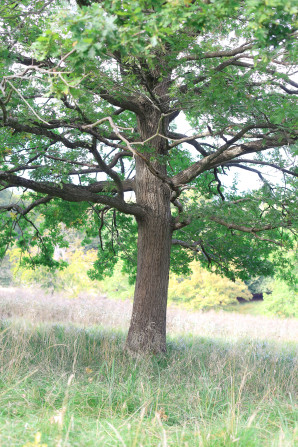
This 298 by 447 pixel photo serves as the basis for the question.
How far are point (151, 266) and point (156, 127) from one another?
2.72 m

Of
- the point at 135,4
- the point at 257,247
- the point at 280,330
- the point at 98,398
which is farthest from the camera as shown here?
the point at 280,330

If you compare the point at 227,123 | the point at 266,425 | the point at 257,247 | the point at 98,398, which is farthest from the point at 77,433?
the point at 257,247

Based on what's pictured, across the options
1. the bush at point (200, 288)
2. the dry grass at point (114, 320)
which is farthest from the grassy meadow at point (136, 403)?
the bush at point (200, 288)

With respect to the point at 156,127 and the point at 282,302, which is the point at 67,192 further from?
the point at 282,302

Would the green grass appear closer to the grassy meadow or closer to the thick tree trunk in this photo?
the grassy meadow

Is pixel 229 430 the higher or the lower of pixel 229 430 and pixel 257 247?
the lower

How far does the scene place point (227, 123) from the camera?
6574 millimetres

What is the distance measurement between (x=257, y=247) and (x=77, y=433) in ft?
24.6

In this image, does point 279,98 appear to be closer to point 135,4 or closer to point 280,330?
point 135,4

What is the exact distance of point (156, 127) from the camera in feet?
27.6

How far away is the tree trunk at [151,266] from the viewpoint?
8.09m

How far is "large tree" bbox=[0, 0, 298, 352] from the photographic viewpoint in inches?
214

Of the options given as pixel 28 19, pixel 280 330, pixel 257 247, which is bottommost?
pixel 280 330

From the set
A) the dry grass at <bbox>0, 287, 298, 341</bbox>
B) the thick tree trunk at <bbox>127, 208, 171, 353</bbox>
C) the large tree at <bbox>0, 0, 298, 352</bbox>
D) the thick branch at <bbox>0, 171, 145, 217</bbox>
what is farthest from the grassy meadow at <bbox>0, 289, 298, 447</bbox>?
the dry grass at <bbox>0, 287, 298, 341</bbox>
